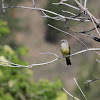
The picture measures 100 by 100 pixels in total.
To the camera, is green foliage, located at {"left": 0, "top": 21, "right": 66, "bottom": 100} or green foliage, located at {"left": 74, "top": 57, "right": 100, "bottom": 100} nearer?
green foliage, located at {"left": 0, "top": 21, "right": 66, "bottom": 100}

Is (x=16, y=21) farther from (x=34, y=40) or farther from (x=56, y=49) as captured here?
(x=34, y=40)

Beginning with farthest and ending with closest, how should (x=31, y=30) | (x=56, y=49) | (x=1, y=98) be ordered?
(x=31, y=30), (x=56, y=49), (x=1, y=98)

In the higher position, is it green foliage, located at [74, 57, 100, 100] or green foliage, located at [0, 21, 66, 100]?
green foliage, located at [0, 21, 66, 100]

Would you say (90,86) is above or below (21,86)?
below

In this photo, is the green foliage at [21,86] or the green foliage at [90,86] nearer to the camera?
the green foliage at [21,86]

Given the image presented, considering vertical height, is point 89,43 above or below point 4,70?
below

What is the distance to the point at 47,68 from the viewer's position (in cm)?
2339

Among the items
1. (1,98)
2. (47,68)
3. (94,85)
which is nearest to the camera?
(1,98)

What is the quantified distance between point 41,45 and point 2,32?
20471mm

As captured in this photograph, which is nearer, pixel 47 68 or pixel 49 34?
pixel 47 68

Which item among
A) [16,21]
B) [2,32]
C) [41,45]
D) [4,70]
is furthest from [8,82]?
[41,45]

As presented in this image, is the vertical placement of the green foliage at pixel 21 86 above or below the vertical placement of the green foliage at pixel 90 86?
above

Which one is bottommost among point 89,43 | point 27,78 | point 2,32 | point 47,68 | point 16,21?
point 47,68

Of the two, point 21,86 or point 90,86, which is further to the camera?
point 90,86
